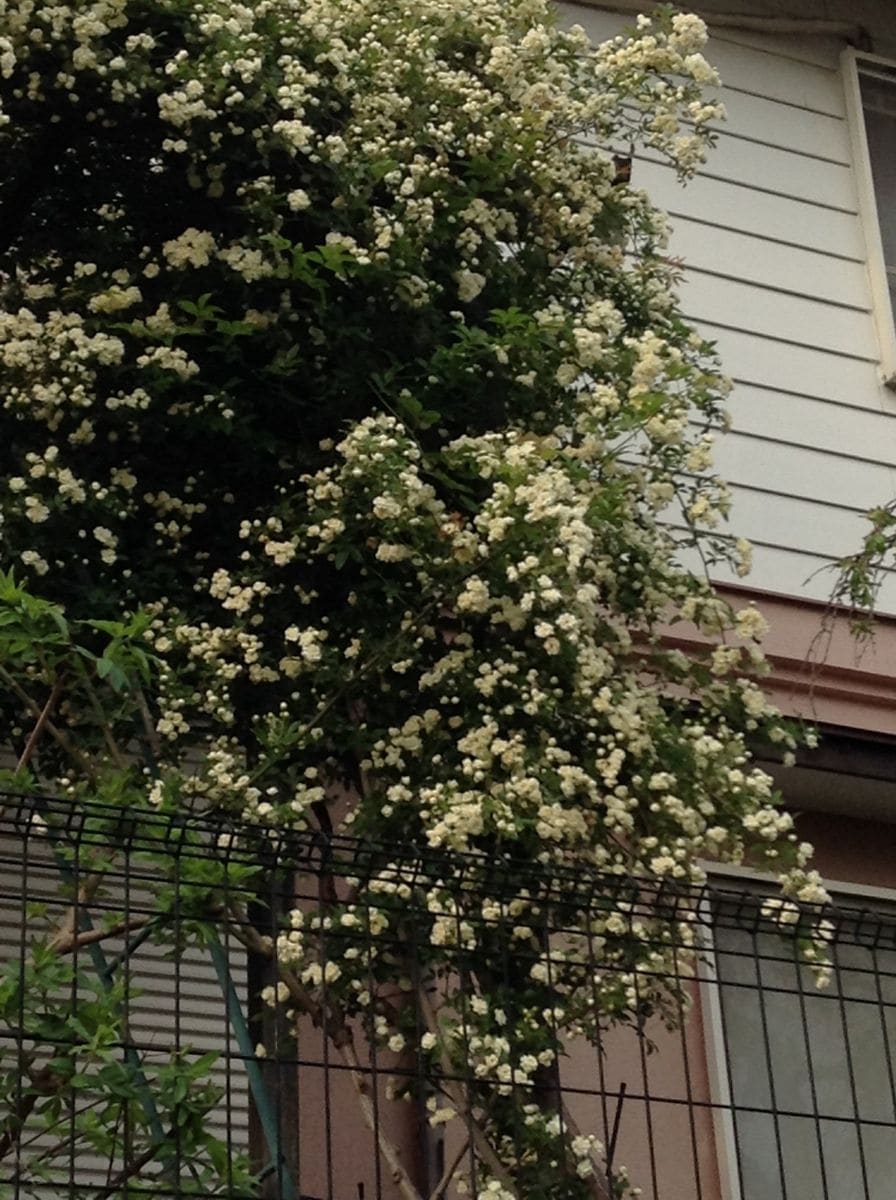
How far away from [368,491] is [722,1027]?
234 centimetres

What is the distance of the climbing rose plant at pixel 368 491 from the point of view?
5109 millimetres

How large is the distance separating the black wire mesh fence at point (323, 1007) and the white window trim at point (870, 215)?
3438mm

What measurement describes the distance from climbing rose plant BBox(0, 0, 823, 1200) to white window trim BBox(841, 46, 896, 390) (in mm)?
2560

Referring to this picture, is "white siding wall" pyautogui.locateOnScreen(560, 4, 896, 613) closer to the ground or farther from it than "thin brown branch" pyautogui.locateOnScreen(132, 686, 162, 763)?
farther from it

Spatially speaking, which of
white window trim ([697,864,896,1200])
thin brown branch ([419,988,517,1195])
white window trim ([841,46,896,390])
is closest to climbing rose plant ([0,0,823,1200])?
thin brown branch ([419,988,517,1195])

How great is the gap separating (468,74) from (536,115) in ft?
0.76

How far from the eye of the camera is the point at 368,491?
17.7 ft

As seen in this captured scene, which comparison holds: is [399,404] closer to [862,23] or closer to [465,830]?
[465,830]

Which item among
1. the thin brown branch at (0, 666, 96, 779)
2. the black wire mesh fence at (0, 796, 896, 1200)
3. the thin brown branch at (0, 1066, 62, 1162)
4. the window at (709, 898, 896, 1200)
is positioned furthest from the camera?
the window at (709, 898, 896, 1200)

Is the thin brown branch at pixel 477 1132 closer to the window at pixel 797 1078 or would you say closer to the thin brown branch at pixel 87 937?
the thin brown branch at pixel 87 937

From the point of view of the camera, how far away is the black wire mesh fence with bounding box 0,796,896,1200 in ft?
14.0

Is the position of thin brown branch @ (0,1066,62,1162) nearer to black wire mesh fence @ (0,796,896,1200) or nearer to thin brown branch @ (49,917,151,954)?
black wire mesh fence @ (0,796,896,1200)

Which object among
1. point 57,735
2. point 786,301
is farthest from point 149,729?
point 786,301

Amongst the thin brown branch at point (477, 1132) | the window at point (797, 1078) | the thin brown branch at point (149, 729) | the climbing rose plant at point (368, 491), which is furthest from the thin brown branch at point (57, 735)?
the window at point (797, 1078)
